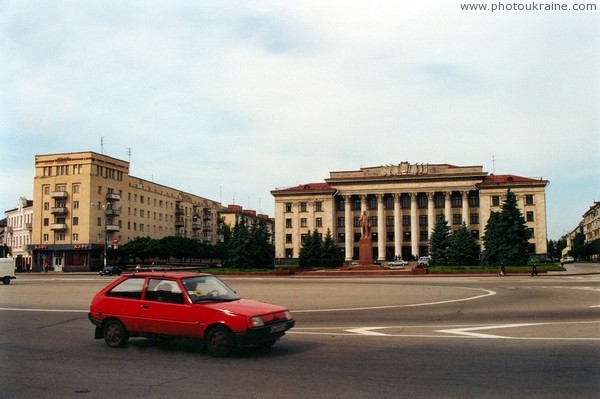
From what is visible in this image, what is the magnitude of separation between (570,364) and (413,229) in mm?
96659

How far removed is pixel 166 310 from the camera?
1025 cm

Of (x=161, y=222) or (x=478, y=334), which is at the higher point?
(x=161, y=222)

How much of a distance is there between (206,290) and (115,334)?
2084mm

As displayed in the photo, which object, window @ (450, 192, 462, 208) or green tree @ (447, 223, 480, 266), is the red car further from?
window @ (450, 192, 462, 208)

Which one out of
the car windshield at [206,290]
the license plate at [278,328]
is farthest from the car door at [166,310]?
the license plate at [278,328]

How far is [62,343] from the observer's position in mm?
11727

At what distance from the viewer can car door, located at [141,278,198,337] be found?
32.8ft

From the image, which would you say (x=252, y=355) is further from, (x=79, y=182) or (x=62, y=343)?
(x=79, y=182)

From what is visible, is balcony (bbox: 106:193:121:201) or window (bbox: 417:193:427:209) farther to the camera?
window (bbox: 417:193:427:209)

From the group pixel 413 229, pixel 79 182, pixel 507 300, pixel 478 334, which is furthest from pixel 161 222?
pixel 478 334

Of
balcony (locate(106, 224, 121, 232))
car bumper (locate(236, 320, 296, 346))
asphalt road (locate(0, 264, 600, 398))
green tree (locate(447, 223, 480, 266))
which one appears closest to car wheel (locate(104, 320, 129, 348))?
asphalt road (locate(0, 264, 600, 398))

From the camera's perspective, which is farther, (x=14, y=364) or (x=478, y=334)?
(x=478, y=334)

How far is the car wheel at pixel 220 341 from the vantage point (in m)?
9.65

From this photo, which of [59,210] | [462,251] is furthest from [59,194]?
[462,251]
